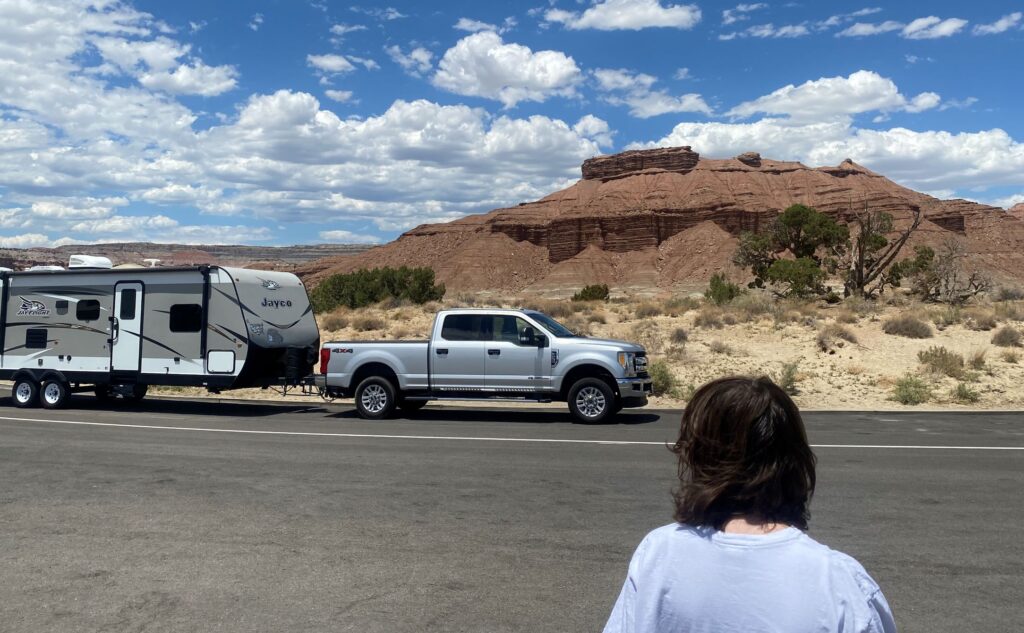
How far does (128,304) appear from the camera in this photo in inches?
698

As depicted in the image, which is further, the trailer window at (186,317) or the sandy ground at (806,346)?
the sandy ground at (806,346)

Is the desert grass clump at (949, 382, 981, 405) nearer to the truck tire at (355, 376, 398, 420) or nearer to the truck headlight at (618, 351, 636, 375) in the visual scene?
the truck headlight at (618, 351, 636, 375)

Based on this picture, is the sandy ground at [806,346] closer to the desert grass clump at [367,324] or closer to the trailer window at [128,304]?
the desert grass clump at [367,324]

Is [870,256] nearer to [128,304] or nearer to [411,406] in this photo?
[411,406]

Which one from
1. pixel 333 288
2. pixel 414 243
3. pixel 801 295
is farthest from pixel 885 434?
pixel 414 243

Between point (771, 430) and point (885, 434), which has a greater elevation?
point (771, 430)

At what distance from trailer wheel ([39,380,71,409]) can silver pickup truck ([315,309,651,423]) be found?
577 centimetres

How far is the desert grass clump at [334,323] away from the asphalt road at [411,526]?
64.6 ft

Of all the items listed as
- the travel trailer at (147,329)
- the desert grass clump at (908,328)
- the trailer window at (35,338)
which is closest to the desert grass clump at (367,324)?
the travel trailer at (147,329)

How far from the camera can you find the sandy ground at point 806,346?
19609 mm

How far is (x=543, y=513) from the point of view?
8039 mm

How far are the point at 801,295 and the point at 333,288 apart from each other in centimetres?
2921

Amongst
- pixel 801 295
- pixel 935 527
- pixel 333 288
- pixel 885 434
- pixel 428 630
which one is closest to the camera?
pixel 428 630

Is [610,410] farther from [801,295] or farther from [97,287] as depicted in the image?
[801,295]
